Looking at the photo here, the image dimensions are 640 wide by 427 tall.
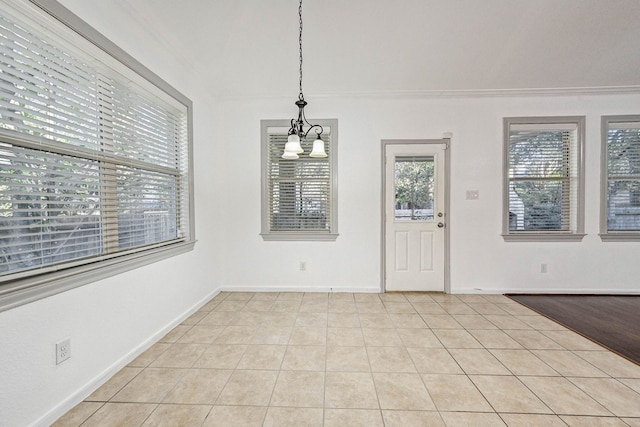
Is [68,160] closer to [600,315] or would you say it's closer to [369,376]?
[369,376]

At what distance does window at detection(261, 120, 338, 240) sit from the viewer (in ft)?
12.3

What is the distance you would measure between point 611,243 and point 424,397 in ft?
12.4

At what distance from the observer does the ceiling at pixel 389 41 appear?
2.12 metres

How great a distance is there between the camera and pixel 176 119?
2.83 m

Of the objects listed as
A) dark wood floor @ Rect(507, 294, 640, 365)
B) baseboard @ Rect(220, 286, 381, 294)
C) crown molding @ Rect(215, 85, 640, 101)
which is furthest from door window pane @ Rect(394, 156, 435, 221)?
dark wood floor @ Rect(507, 294, 640, 365)

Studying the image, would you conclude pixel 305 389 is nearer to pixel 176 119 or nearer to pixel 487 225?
pixel 176 119

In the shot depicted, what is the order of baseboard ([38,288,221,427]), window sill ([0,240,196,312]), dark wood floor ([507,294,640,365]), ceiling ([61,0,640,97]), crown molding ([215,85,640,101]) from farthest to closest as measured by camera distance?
crown molding ([215,85,640,101])
dark wood floor ([507,294,640,365])
ceiling ([61,0,640,97])
baseboard ([38,288,221,427])
window sill ([0,240,196,312])

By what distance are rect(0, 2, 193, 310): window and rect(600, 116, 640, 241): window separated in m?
5.35

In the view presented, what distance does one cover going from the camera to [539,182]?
3.70m

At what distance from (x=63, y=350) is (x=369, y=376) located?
192cm

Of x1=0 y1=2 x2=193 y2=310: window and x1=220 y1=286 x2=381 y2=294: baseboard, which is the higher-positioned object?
x1=0 y1=2 x2=193 y2=310: window

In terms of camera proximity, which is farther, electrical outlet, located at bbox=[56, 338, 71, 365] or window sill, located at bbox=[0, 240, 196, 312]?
electrical outlet, located at bbox=[56, 338, 71, 365]

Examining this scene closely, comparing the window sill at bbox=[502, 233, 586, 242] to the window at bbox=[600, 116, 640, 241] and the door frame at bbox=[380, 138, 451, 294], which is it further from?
the door frame at bbox=[380, 138, 451, 294]

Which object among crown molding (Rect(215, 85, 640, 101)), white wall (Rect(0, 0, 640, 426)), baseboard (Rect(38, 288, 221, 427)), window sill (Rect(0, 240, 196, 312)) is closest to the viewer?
window sill (Rect(0, 240, 196, 312))
